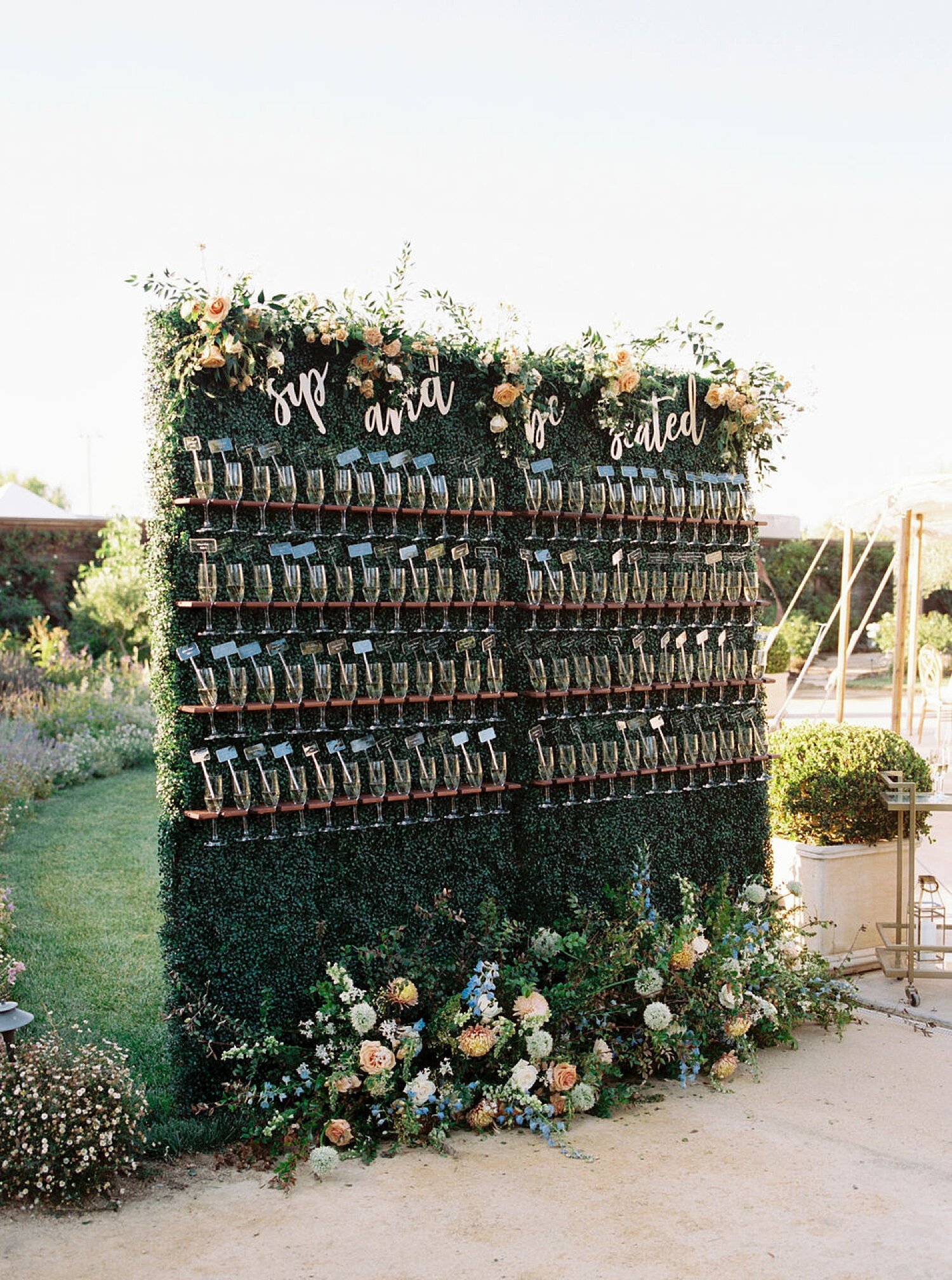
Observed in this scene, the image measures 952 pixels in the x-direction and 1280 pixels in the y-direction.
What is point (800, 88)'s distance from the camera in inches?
344

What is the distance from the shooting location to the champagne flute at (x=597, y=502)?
4.78 meters

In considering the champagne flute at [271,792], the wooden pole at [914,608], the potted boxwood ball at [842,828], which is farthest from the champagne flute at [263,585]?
the wooden pole at [914,608]

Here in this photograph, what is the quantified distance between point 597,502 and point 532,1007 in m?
2.02

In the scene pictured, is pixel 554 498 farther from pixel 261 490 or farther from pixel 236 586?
pixel 236 586

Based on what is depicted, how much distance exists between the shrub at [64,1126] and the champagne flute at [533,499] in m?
2.46

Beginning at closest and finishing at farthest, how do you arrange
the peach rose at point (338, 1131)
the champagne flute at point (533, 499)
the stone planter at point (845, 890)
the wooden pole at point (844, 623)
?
the peach rose at point (338, 1131) → the champagne flute at point (533, 499) → the stone planter at point (845, 890) → the wooden pole at point (844, 623)

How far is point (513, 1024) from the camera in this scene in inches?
156

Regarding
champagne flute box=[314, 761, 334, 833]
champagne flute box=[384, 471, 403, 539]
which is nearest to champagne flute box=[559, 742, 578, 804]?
champagne flute box=[314, 761, 334, 833]

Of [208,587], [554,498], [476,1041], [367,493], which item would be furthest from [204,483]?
[476,1041]

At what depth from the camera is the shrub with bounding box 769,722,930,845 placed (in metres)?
5.48

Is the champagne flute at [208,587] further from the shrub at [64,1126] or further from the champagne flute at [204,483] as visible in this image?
the shrub at [64,1126]

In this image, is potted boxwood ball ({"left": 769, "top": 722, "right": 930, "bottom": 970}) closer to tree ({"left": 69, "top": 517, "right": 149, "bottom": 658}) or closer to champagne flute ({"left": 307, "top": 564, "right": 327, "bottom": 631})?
champagne flute ({"left": 307, "top": 564, "right": 327, "bottom": 631})

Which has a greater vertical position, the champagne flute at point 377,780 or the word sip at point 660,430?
the word sip at point 660,430

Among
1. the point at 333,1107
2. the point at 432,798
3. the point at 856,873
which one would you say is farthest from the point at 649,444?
the point at 333,1107
